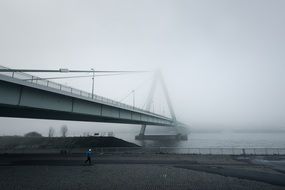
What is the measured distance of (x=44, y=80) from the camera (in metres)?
20.0

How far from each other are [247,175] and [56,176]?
15794 mm

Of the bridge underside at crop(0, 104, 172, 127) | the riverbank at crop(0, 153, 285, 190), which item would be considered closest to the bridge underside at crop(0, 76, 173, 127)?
the bridge underside at crop(0, 104, 172, 127)

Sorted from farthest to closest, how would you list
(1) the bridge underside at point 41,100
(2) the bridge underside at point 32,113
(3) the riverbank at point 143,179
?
(2) the bridge underside at point 32,113 < (1) the bridge underside at point 41,100 < (3) the riverbank at point 143,179

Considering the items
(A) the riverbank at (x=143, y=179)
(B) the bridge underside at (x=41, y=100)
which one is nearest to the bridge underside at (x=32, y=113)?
(B) the bridge underside at (x=41, y=100)

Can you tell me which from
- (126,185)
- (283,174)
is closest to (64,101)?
(126,185)

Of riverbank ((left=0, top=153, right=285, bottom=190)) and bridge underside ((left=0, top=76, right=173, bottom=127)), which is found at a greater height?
bridge underside ((left=0, top=76, right=173, bottom=127))

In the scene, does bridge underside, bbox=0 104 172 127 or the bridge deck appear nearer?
the bridge deck

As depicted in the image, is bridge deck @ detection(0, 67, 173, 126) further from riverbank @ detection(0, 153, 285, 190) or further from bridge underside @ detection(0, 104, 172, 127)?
riverbank @ detection(0, 153, 285, 190)

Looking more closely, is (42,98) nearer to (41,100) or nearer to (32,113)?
(41,100)

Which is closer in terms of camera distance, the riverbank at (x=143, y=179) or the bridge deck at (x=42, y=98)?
the riverbank at (x=143, y=179)

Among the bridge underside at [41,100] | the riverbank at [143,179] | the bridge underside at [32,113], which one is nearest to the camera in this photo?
the riverbank at [143,179]

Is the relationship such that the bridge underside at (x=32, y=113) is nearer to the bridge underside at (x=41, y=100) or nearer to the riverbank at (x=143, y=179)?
the bridge underside at (x=41, y=100)

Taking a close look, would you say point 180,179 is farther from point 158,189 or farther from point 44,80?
point 44,80

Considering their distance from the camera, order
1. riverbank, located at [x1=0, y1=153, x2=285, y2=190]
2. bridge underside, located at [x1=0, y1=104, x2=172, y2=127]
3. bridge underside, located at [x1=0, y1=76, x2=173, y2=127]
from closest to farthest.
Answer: riverbank, located at [x1=0, y1=153, x2=285, y2=190], bridge underside, located at [x1=0, y1=76, x2=173, y2=127], bridge underside, located at [x1=0, y1=104, x2=172, y2=127]
